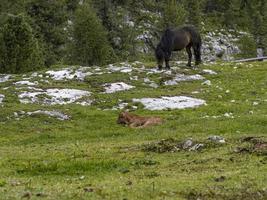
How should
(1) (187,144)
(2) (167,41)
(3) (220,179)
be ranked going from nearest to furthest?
(3) (220,179) → (1) (187,144) → (2) (167,41)

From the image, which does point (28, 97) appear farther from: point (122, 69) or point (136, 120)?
point (122, 69)

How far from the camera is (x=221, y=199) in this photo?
12.5 metres

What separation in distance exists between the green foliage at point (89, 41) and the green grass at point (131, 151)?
42087 mm

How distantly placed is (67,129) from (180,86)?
38.1 feet

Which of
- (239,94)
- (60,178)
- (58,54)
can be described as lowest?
(58,54)

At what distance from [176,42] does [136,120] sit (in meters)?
17.5

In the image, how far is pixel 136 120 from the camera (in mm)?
27953

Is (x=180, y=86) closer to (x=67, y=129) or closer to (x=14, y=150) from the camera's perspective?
(x=67, y=129)

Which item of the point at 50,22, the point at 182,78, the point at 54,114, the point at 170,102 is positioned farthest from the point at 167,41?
the point at 50,22

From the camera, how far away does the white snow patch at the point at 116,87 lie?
1422 inches

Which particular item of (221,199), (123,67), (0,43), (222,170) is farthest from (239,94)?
(0,43)

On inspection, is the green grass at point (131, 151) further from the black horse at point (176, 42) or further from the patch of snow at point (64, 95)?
the black horse at point (176, 42)

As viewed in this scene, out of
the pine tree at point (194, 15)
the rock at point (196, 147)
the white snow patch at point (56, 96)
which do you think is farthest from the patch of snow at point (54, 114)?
the pine tree at point (194, 15)

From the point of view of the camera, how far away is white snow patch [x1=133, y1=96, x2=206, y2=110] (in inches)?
1260
